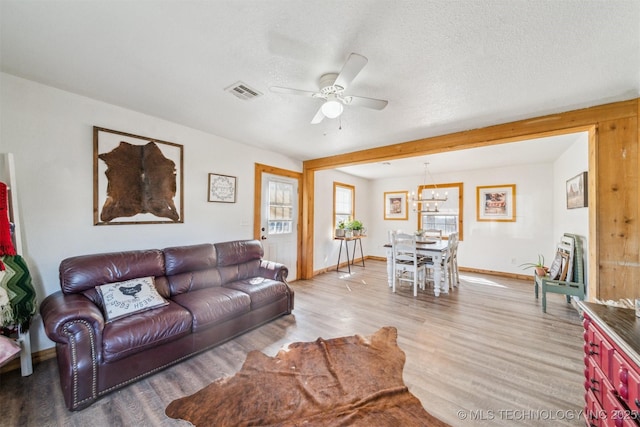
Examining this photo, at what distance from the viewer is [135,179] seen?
109 inches

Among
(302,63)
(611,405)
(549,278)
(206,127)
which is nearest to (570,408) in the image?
(611,405)

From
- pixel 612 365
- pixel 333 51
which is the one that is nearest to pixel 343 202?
pixel 333 51

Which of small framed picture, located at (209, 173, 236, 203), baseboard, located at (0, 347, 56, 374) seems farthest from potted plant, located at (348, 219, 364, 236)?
baseboard, located at (0, 347, 56, 374)

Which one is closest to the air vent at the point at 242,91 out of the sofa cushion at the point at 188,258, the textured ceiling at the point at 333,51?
the textured ceiling at the point at 333,51

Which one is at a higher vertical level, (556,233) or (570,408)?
(556,233)

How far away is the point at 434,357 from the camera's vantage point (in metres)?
2.28

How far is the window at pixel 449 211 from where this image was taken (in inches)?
233

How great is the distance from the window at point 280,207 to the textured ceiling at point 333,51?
6.27ft

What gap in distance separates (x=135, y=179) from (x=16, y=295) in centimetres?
138

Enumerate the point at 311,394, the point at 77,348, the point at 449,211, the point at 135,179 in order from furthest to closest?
the point at 449,211 < the point at 135,179 < the point at 311,394 < the point at 77,348

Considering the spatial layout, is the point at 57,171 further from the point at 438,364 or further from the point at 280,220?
the point at 438,364

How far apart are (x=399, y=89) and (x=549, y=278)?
3.59 meters

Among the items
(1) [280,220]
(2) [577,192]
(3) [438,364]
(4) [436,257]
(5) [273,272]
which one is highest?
(2) [577,192]

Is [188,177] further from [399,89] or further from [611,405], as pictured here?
[611,405]
